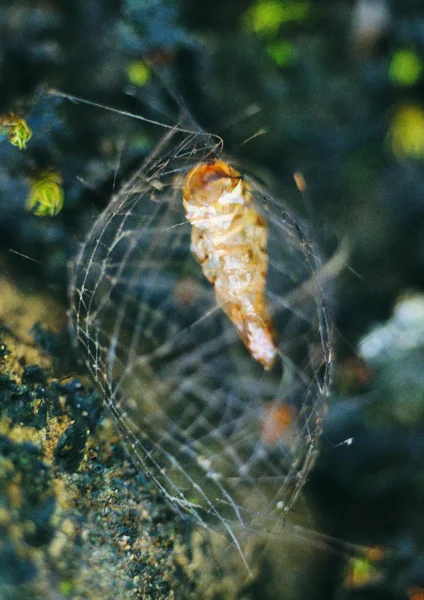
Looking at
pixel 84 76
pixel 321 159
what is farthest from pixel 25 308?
pixel 321 159

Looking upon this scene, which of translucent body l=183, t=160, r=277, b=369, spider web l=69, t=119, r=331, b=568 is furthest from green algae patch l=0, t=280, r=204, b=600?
translucent body l=183, t=160, r=277, b=369

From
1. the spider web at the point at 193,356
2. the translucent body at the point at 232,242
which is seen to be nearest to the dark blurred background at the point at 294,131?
the spider web at the point at 193,356

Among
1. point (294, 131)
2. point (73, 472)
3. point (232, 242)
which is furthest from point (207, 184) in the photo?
point (73, 472)

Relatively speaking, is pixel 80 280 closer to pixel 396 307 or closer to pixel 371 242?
pixel 371 242

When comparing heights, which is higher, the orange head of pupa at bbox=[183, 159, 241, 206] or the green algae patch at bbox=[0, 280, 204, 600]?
the orange head of pupa at bbox=[183, 159, 241, 206]

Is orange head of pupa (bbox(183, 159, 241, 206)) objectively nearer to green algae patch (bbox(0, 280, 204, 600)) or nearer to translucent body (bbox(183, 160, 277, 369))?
translucent body (bbox(183, 160, 277, 369))
